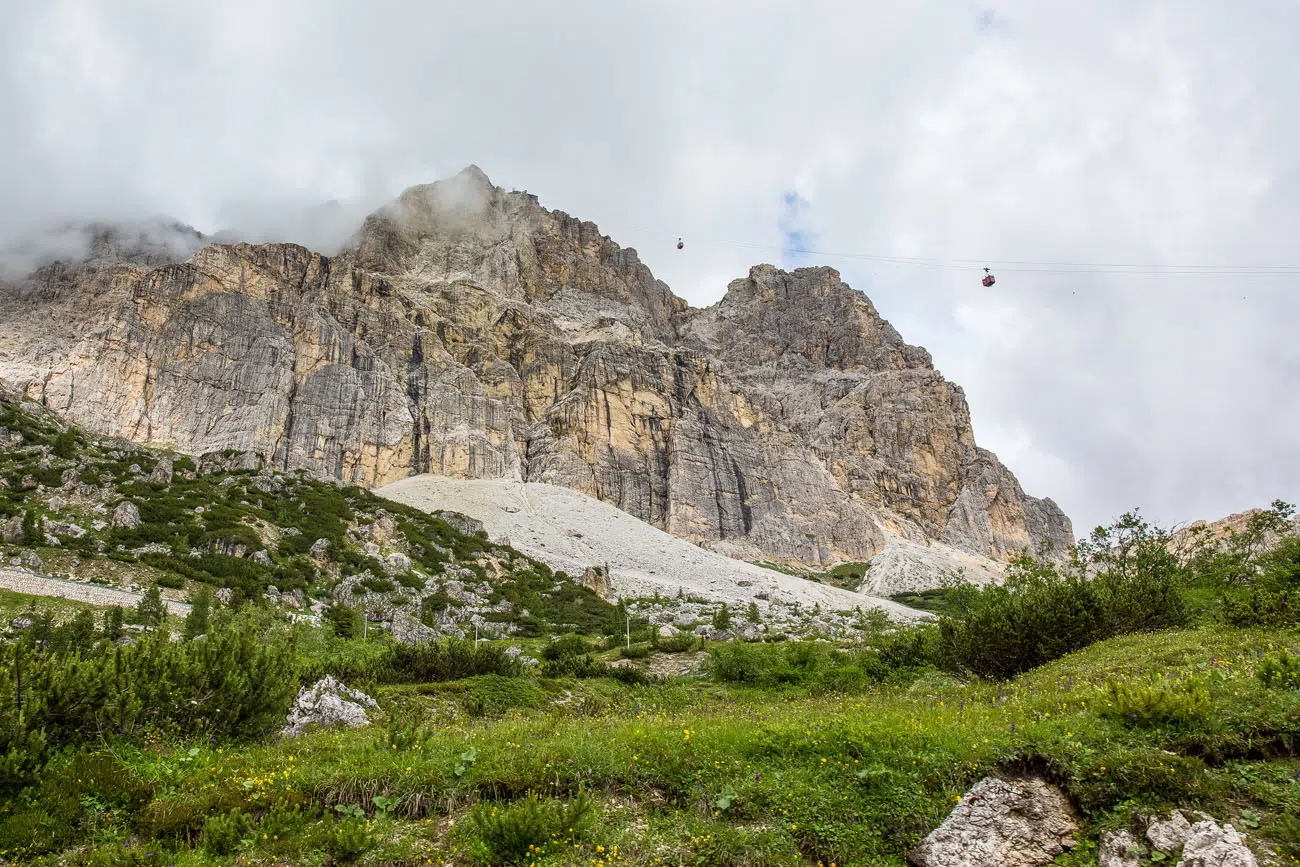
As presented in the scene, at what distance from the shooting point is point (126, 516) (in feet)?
163

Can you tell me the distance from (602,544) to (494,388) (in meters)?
63.5

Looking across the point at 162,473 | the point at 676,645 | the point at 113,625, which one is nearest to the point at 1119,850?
the point at 676,645

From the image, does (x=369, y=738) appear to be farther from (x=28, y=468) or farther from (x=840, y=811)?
(x=28, y=468)

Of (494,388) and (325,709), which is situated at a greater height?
(494,388)

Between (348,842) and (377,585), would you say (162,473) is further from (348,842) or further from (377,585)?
(348,842)

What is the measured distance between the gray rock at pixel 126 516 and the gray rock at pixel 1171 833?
5857 cm

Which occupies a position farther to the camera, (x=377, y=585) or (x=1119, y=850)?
(x=377, y=585)

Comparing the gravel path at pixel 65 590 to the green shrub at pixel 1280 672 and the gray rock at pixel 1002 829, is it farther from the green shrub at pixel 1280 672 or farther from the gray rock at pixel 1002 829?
the green shrub at pixel 1280 672

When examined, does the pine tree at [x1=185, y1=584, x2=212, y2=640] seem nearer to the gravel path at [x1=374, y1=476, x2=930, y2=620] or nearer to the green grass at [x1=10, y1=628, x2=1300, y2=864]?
the green grass at [x1=10, y1=628, x2=1300, y2=864]

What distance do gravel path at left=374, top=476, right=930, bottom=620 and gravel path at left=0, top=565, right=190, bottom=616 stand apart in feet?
152

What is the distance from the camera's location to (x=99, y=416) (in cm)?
9962

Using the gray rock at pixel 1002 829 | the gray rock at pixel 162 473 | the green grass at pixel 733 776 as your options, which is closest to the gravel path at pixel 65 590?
the gray rock at pixel 162 473

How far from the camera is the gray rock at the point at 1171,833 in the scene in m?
5.70

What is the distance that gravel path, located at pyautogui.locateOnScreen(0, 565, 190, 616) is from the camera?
32438mm
